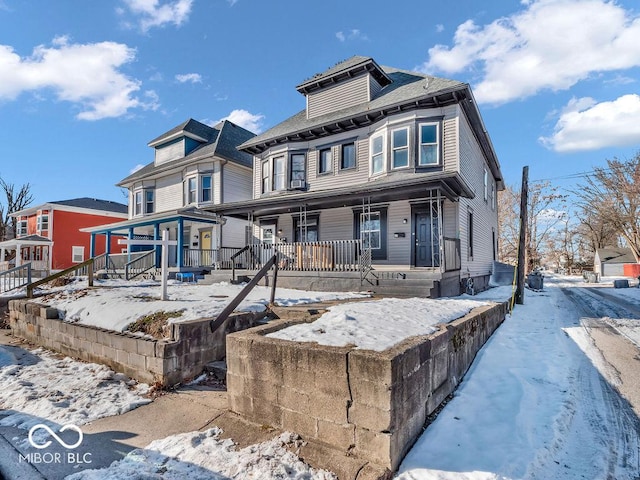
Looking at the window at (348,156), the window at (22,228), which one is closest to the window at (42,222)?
the window at (22,228)

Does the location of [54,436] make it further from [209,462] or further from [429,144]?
[429,144]

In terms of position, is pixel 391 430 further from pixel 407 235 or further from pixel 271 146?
pixel 271 146

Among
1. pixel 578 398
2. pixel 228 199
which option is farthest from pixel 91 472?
pixel 228 199

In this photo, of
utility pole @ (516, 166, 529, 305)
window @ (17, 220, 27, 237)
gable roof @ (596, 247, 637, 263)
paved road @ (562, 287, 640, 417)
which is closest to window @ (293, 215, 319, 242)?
utility pole @ (516, 166, 529, 305)

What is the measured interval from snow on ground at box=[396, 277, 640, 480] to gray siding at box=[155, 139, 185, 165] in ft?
67.7

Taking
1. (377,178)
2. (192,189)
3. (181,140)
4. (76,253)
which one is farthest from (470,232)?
(76,253)

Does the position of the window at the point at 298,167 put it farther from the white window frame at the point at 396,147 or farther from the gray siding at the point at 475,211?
the gray siding at the point at 475,211

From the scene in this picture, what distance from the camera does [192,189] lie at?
19.7 m

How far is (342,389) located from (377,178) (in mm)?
10356

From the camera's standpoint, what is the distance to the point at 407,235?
12070mm

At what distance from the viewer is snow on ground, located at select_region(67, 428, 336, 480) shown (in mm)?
2639

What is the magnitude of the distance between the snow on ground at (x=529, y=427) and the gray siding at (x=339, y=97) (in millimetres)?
11618

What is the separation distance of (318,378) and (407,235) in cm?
971

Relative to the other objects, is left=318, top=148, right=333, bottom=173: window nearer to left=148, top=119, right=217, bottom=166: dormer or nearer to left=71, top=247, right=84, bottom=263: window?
left=148, top=119, right=217, bottom=166: dormer
